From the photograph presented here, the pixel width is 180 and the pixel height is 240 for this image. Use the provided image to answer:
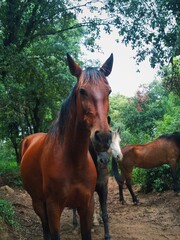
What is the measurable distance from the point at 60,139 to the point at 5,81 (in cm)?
578

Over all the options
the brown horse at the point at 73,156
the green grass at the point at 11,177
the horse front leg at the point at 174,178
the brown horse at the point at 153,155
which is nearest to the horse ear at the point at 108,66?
the brown horse at the point at 73,156

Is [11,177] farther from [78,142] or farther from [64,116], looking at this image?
[78,142]

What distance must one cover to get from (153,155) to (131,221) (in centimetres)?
323

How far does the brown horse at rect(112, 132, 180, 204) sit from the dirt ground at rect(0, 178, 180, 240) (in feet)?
1.94

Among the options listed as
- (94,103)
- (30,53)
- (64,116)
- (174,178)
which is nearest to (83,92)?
(94,103)

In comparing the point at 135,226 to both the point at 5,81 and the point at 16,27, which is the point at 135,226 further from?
the point at 16,27

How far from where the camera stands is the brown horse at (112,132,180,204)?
9523mm

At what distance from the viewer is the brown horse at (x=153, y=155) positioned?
375 inches

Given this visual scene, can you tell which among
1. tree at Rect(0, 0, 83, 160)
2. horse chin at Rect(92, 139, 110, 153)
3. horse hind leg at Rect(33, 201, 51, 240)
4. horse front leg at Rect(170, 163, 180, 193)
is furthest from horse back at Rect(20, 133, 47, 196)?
horse front leg at Rect(170, 163, 180, 193)

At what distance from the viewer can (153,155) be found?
9883 millimetres

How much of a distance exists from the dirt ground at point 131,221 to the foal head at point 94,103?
9.53ft

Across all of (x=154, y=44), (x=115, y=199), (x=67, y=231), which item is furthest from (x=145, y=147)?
(x=67, y=231)

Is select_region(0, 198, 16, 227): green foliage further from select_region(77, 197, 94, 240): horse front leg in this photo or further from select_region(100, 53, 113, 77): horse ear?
select_region(100, 53, 113, 77): horse ear

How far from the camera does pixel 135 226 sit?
6426 millimetres
